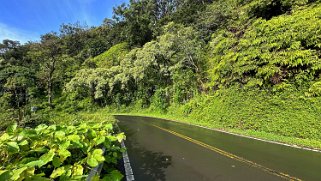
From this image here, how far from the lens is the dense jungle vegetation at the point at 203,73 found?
13555 mm

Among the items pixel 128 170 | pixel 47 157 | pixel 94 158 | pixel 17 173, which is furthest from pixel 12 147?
pixel 128 170

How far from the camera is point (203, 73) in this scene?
27.8 m

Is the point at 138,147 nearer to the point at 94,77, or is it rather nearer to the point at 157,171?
the point at 157,171

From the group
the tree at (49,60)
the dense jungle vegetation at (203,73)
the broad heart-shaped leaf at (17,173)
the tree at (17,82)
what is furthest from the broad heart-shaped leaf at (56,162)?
the tree at (49,60)

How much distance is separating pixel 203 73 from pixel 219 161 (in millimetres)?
19183

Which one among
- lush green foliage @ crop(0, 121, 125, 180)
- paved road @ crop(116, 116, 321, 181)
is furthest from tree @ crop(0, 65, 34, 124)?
lush green foliage @ crop(0, 121, 125, 180)

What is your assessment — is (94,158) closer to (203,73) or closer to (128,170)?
(128,170)

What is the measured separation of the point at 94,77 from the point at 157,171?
38364 millimetres

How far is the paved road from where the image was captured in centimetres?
779

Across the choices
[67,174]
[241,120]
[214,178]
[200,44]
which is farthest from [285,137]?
[200,44]

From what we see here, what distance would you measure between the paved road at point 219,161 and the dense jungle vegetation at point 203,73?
2472 mm

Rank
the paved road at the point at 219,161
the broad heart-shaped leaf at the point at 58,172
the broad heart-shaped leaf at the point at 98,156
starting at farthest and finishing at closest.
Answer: the paved road at the point at 219,161
the broad heart-shaped leaf at the point at 98,156
the broad heart-shaped leaf at the point at 58,172

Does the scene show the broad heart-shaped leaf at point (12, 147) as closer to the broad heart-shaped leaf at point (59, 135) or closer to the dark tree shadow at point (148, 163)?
the broad heart-shaped leaf at point (59, 135)

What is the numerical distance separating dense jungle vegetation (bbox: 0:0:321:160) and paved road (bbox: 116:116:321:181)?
8.11 ft
